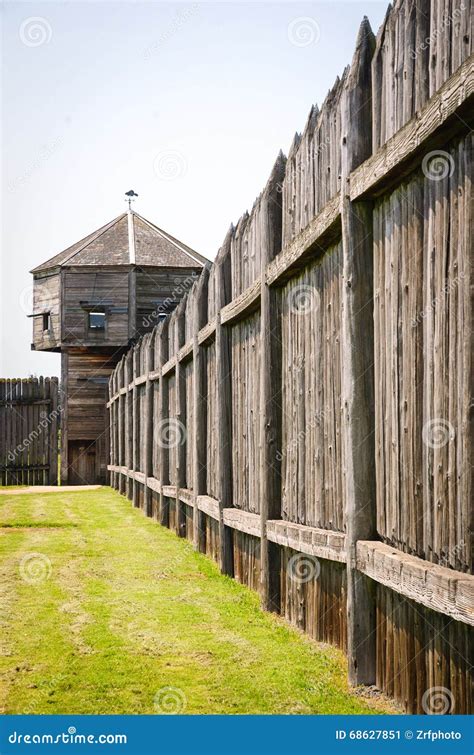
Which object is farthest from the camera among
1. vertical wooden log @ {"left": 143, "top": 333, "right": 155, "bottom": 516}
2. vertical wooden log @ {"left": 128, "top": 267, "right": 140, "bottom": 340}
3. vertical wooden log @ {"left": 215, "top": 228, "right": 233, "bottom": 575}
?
vertical wooden log @ {"left": 128, "top": 267, "right": 140, "bottom": 340}

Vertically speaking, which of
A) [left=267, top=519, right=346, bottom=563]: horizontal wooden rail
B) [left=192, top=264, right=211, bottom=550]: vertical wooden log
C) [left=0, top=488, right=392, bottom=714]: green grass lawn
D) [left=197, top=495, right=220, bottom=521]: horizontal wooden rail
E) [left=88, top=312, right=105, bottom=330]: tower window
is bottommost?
[left=0, top=488, right=392, bottom=714]: green grass lawn

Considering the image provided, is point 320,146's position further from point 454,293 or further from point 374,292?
point 454,293

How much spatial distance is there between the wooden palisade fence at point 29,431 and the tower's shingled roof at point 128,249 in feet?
15.9

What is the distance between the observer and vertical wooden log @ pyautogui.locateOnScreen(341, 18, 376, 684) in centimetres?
446

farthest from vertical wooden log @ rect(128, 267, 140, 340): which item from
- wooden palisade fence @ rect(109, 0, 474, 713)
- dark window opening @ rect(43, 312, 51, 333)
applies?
wooden palisade fence @ rect(109, 0, 474, 713)

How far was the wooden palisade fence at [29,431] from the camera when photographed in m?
24.3

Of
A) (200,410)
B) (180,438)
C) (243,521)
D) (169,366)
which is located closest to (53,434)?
(169,366)

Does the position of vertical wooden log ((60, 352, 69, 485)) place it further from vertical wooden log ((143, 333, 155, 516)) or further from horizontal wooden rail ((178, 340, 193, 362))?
horizontal wooden rail ((178, 340, 193, 362))

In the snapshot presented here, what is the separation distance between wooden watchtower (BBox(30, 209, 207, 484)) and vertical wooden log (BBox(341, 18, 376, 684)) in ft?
72.5

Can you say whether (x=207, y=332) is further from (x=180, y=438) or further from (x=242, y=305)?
(x=180, y=438)

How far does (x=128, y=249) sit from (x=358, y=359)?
968 inches

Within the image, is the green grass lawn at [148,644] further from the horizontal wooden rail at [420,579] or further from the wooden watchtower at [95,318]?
the wooden watchtower at [95,318]

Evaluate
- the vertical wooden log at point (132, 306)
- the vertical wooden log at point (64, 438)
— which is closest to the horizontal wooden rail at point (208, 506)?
the vertical wooden log at point (64, 438)

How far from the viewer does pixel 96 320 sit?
92.9ft
